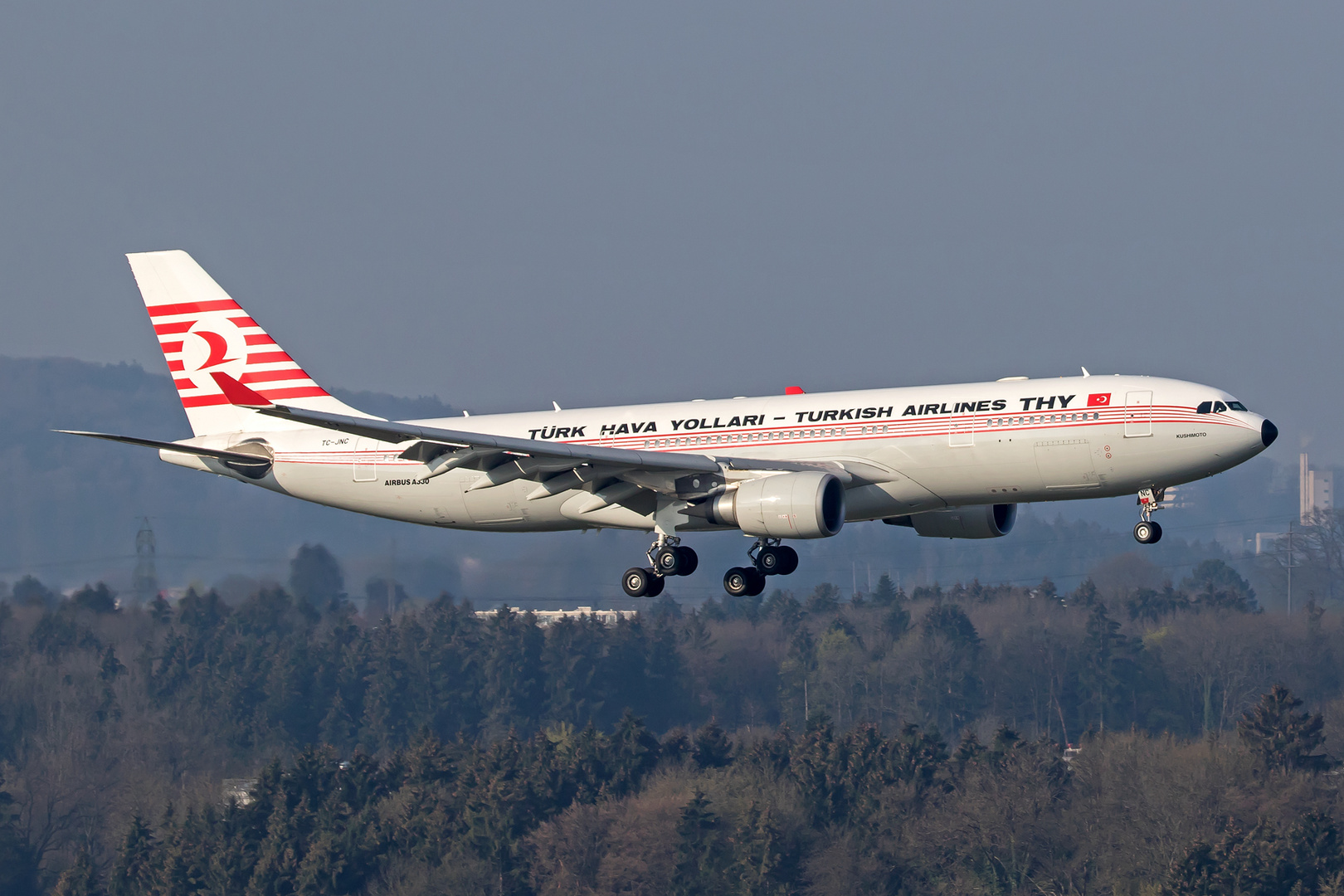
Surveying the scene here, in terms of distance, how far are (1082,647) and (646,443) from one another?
156450 mm

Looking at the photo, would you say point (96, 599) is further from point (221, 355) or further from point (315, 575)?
point (221, 355)

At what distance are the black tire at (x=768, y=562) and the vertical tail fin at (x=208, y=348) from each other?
49.3ft

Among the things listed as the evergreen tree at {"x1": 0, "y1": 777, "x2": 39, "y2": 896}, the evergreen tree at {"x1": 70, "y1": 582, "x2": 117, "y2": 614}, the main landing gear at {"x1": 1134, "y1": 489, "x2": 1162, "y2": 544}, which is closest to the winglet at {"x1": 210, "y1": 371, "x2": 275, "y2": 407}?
the main landing gear at {"x1": 1134, "y1": 489, "x2": 1162, "y2": 544}

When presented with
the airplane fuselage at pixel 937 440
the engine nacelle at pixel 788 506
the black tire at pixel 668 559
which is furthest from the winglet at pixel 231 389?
the engine nacelle at pixel 788 506

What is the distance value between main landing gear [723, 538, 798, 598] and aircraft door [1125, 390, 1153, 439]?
965cm

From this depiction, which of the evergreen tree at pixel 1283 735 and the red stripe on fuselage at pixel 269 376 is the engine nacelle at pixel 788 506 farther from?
the evergreen tree at pixel 1283 735

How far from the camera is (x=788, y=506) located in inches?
1736

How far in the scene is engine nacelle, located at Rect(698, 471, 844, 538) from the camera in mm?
43969

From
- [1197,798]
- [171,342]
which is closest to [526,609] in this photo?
[1197,798]

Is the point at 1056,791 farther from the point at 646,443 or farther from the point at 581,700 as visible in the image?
the point at 646,443

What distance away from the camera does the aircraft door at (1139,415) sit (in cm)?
4441

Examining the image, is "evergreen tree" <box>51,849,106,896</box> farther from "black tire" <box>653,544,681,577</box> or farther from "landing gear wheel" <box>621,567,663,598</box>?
"black tire" <box>653,544,681,577</box>

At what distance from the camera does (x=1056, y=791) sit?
142m

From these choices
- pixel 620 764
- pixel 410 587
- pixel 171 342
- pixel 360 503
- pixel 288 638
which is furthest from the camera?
pixel 288 638
